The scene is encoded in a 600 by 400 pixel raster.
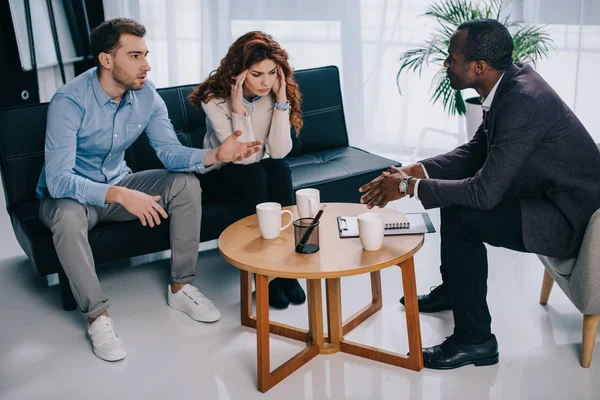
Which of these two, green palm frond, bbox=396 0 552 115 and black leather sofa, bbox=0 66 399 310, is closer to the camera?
black leather sofa, bbox=0 66 399 310

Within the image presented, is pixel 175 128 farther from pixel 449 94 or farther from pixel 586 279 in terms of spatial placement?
pixel 586 279

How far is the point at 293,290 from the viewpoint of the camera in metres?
2.79

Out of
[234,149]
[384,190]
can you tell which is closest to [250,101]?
[234,149]

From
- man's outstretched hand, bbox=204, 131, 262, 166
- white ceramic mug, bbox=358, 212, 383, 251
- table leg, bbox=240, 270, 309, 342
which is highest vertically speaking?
man's outstretched hand, bbox=204, 131, 262, 166

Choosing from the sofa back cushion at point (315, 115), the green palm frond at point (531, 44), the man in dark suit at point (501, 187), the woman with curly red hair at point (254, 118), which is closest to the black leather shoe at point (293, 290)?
the woman with curly red hair at point (254, 118)

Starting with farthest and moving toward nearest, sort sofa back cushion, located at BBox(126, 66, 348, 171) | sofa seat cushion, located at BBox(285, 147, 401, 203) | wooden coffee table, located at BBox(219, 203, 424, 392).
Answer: sofa back cushion, located at BBox(126, 66, 348, 171) → sofa seat cushion, located at BBox(285, 147, 401, 203) → wooden coffee table, located at BBox(219, 203, 424, 392)

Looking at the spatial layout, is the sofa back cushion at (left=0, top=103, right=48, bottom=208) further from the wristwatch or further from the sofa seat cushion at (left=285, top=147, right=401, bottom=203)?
the wristwatch

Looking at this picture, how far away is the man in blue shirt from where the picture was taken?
8.20 feet

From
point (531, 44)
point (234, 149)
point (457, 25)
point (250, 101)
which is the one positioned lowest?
point (234, 149)

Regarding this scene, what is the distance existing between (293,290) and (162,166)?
2.92 ft

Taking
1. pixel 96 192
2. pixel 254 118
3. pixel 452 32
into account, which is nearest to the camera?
pixel 96 192

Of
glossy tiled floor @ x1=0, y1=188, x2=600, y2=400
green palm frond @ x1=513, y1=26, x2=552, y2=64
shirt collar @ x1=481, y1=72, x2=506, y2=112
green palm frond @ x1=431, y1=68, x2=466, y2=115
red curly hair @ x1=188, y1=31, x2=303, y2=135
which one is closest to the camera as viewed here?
glossy tiled floor @ x1=0, y1=188, x2=600, y2=400

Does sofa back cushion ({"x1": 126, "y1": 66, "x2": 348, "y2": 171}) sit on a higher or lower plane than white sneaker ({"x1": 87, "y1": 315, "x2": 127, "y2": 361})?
higher

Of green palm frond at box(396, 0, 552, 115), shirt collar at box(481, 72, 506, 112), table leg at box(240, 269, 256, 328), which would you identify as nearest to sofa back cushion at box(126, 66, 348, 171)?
green palm frond at box(396, 0, 552, 115)
